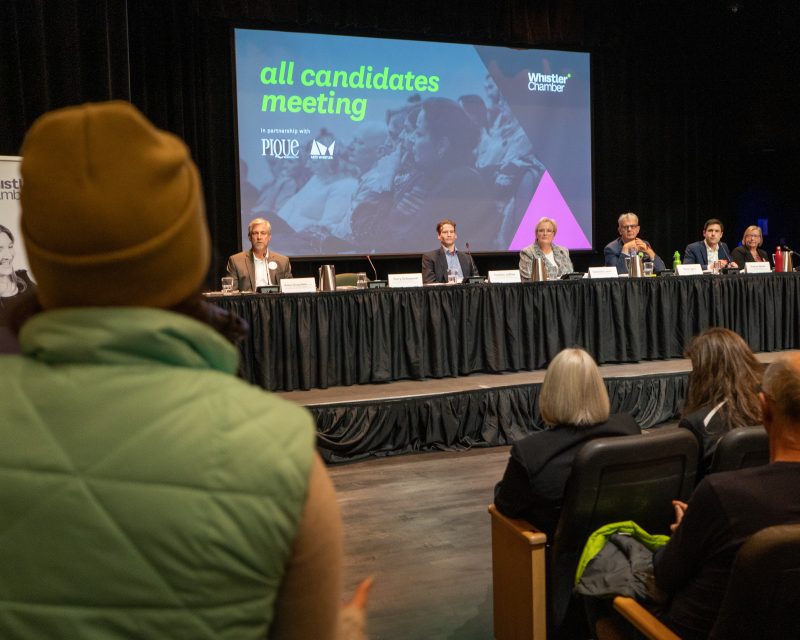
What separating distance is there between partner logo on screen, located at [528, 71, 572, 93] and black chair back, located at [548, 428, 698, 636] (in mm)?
6393

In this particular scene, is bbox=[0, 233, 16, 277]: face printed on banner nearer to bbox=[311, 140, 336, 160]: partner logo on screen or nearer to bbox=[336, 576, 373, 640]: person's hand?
bbox=[311, 140, 336, 160]: partner logo on screen

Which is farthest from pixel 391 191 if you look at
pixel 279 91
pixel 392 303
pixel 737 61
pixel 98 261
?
pixel 98 261

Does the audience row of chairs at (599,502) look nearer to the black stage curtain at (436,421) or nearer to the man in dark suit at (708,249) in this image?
the black stage curtain at (436,421)

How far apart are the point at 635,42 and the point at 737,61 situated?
3.86 ft

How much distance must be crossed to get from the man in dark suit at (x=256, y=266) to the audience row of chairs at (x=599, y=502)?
339 centimetres

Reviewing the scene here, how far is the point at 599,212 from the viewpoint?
27.6 feet

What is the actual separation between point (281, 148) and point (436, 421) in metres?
3.44

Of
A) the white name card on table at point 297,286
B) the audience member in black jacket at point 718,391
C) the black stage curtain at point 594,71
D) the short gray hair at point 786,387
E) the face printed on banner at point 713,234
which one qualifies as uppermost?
the black stage curtain at point 594,71

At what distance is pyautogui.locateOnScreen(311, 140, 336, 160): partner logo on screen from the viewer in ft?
22.8

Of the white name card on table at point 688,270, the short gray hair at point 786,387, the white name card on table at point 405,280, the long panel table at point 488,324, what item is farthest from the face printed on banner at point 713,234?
the short gray hair at point 786,387

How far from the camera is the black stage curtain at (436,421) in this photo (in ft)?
14.0

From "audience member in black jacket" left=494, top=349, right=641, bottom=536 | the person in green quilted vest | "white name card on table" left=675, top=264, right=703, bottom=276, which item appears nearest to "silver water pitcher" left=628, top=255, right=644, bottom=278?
"white name card on table" left=675, top=264, right=703, bottom=276

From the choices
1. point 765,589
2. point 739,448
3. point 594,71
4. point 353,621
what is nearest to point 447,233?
point 594,71

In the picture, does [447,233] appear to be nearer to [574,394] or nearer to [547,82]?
[547,82]
